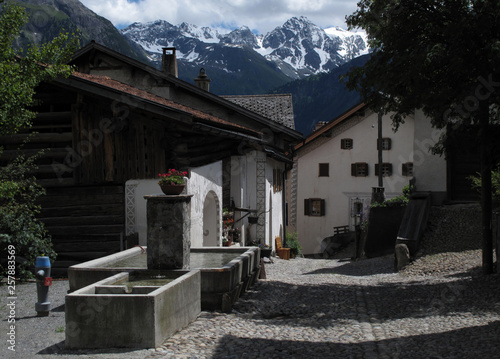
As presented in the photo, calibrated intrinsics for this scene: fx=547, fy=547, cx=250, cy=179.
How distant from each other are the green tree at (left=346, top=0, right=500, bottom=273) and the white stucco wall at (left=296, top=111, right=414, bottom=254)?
1942 cm

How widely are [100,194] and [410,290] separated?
7220 mm

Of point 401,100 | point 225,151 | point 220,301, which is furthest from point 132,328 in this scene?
point 225,151

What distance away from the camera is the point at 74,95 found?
1295 cm

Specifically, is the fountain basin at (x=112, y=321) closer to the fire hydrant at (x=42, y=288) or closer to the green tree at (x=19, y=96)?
the fire hydrant at (x=42, y=288)

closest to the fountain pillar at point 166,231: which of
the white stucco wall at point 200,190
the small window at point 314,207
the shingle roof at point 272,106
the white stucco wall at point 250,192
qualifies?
the white stucco wall at point 200,190

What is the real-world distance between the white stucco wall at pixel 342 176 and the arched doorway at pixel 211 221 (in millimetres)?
17823

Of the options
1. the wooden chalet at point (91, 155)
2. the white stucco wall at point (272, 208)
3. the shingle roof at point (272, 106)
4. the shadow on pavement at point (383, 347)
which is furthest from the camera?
the shingle roof at point (272, 106)

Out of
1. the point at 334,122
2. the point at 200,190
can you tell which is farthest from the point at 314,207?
the point at 200,190

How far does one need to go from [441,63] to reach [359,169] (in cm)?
2164

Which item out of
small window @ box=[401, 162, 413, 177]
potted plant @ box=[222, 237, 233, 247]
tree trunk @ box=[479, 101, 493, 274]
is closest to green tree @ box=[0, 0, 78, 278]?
potted plant @ box=[222, 237, 233, 247]

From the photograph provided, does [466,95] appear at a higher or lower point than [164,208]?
higher

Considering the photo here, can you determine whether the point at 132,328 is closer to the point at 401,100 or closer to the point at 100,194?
the point at 100,194

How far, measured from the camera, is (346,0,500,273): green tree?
414 inches

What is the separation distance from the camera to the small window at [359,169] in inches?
1267
